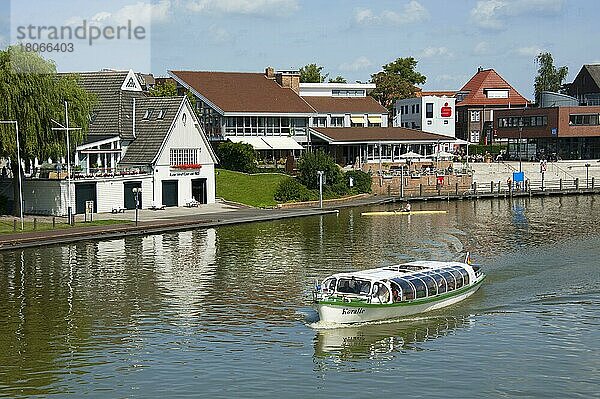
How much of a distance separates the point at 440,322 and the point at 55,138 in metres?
43.2

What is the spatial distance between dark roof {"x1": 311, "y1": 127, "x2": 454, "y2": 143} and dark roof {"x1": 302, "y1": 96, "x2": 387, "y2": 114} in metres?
5.66

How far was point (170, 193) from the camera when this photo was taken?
85688 millimetres

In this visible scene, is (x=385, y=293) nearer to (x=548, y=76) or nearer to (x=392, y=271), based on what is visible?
(x=392, y=271)

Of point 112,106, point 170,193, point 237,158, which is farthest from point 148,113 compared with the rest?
point 237,158

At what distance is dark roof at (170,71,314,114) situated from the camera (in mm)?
114562

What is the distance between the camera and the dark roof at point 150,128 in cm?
8488

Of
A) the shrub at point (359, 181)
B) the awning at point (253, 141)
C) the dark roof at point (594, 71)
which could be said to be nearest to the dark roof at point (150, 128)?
the shrub at point (359, 181)

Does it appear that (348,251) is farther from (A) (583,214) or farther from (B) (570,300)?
(A) (583,214)

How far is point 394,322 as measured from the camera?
129 ft

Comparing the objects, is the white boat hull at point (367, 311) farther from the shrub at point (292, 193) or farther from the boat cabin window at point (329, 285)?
the shrub at point (292, 193)

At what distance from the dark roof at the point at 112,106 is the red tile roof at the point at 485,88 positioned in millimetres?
81855

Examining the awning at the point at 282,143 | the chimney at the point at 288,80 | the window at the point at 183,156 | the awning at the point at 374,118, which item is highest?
the chimney at the point at 288,80

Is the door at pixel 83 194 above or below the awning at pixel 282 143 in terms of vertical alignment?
below

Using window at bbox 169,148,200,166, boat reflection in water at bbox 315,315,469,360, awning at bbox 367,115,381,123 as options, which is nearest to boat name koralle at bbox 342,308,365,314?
boat reflection in water at bbox 315,315,469,360
